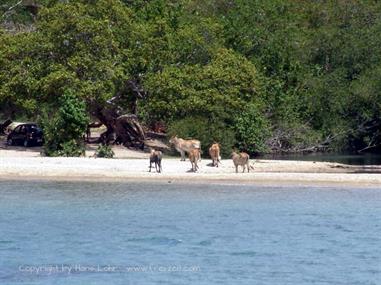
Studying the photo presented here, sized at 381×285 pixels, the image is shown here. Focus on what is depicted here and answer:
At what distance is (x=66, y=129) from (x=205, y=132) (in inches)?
217

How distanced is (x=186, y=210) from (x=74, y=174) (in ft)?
22.3

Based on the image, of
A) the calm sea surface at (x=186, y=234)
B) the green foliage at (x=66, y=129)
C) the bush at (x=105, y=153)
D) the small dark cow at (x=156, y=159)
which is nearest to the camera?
the calm sea surface at (x=186, y=234)

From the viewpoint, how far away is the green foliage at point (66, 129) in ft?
130

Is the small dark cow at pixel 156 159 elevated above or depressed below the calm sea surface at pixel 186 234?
above

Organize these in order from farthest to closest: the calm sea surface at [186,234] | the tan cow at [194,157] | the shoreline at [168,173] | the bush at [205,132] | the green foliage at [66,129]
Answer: the bush at [205,132], the green foliage at [66,129], the tan cow at [194,157], the shoreline at [168,173], the calm sea surface at [186,234]

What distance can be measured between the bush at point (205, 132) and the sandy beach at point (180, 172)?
307 cm

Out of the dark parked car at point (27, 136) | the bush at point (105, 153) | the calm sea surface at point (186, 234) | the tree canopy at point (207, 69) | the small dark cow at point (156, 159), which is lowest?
the calm sea surface at point (186, 234)

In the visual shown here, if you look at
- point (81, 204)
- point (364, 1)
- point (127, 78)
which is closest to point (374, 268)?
point (81, 204)

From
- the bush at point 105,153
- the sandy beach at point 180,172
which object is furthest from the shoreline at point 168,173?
the bush at point 105,153

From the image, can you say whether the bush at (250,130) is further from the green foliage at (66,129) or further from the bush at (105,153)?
the green foliage at (66,129)

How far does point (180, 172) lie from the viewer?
1415 inches

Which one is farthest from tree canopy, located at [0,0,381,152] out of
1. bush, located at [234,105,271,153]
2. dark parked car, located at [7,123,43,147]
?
dark parked car, located at [7,123,43,147]

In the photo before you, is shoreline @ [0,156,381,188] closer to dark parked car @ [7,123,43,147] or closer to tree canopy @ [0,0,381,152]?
tree canopy @ [0,0,381,152]

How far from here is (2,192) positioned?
33188 millimetres
